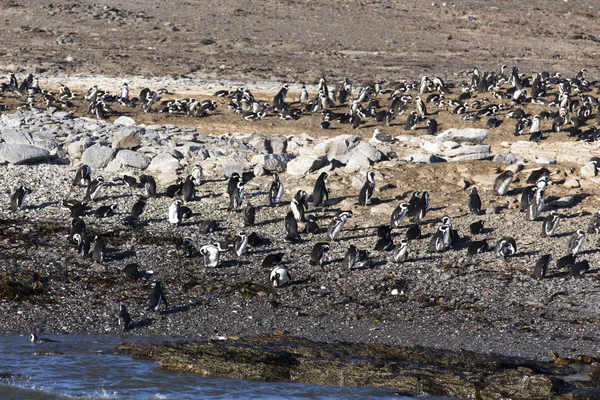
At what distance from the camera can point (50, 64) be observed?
2903 cm

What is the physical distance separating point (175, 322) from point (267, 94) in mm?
13674

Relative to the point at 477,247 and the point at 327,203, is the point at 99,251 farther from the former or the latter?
the point at 477,247

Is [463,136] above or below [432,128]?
above

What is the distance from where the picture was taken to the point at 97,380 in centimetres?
1112

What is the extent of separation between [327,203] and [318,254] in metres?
2.58

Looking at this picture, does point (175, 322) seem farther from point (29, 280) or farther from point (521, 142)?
point (521, 142)

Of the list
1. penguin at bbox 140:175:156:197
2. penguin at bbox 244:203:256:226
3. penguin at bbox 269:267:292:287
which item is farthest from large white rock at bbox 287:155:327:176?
→ penguin at bbox 269:267:292:287

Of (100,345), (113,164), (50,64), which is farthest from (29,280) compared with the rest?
(50,64)

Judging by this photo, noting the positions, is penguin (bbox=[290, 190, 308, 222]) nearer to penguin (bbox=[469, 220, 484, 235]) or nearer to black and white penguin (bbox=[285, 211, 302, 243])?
black and white penguin (bbox=[285, 211, 302, 243])

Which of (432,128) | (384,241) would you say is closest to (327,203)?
(384,241)

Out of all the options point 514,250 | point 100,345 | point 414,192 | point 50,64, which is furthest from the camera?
point 50,64

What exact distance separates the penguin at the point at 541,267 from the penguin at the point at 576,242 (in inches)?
34.3

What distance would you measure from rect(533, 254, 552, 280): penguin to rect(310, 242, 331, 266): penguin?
2.88 metres

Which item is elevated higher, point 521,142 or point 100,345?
point 521,142
